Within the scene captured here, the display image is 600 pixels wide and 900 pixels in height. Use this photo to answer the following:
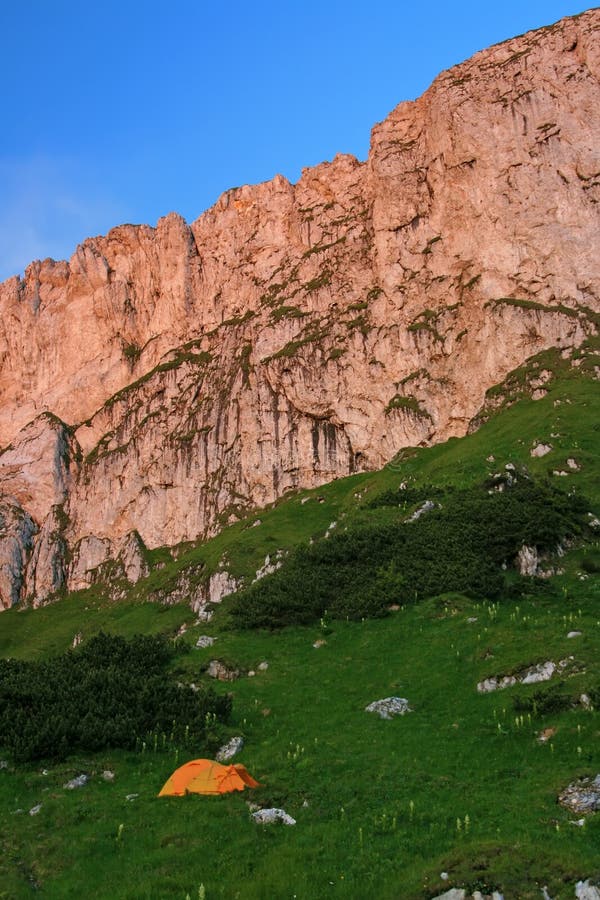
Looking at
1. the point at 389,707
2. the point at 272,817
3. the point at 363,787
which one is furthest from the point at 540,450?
the point at 272,817

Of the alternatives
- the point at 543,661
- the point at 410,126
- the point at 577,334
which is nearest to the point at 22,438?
the point at 410,126

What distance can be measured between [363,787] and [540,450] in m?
66.0

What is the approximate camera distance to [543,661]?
31906 mm

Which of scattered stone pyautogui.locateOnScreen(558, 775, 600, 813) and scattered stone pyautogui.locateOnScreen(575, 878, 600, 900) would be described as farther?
scattered stone pyautogui.locateOnScreen(558, 775, 600, 813)

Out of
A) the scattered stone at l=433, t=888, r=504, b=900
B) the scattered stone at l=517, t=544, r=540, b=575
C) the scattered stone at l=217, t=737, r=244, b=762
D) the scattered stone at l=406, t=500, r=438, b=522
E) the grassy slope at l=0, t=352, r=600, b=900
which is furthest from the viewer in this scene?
the scattered stone at l=406, t=500, r=438, b=522

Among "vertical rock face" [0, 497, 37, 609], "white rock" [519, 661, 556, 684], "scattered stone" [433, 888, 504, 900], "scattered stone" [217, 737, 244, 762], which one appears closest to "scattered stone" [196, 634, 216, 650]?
"scattered stone" [217, 737, 244, 762]

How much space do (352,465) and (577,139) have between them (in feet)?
225

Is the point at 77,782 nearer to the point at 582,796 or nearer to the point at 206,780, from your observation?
the point at 206,780

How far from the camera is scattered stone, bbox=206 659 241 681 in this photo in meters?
41.2

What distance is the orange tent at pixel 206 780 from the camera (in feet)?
80.4

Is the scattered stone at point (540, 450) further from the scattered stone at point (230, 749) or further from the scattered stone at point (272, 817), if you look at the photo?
the scattered stone at point (272, 817)

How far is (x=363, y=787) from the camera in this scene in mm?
23656

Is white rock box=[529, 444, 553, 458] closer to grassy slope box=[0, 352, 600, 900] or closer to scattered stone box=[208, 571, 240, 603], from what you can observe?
grassy slope box=[0, 352, 600, 900]

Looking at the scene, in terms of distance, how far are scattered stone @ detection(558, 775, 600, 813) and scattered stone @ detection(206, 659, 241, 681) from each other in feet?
75.9
